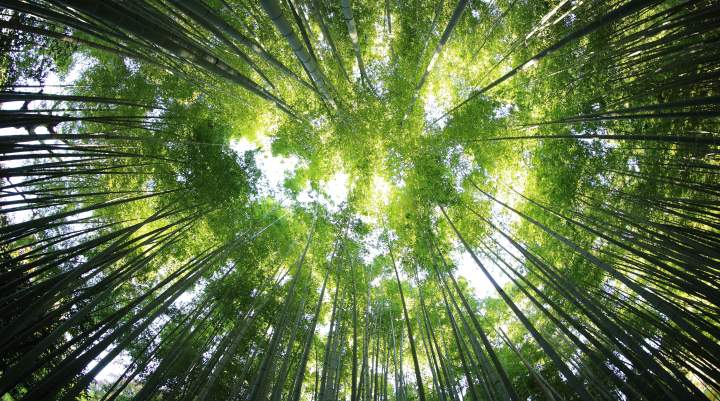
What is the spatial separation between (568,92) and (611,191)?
1.66 metres

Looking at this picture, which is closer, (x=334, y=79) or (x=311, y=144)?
(x=334, y=79)

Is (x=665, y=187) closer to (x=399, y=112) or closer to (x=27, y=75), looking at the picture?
(x=399, y=112)

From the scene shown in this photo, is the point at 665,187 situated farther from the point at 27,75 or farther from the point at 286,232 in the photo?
the point at 27,75

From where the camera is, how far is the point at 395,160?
637 cm

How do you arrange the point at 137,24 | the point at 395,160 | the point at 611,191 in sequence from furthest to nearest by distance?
the point at 395,160 < the point at 611,191 < the point at 137,24

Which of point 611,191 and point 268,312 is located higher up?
point 611,191

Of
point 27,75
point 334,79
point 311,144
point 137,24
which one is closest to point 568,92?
point 334,79

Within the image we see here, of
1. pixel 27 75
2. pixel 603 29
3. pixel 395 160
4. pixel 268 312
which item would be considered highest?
pixel 395 160

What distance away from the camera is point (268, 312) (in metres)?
5.48

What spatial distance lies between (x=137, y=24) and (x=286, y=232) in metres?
5.08

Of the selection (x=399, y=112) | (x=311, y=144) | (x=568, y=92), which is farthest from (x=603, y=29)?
(x=311, y=144)

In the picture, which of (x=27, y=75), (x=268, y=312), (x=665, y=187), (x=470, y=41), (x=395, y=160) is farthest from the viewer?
(x=395, y=160)

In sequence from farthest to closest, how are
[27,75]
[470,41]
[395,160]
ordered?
[395,160], [470,41], [27,75]

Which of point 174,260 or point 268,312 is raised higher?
point 174,260
